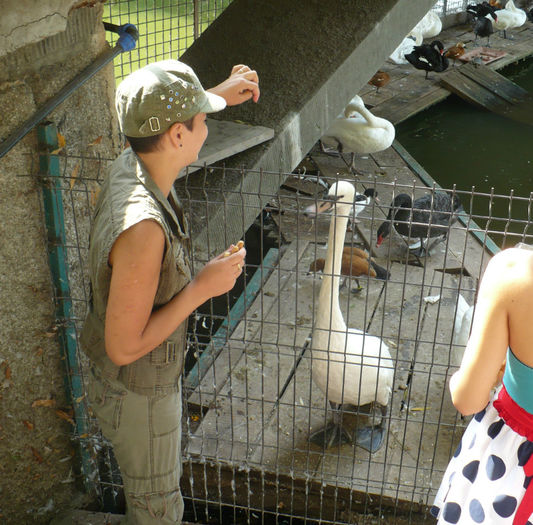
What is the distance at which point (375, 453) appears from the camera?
3.65 meters

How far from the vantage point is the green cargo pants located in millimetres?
2311

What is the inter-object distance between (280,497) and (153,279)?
6.86ft

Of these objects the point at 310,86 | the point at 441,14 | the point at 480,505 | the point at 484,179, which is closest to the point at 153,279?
the point at 480,505

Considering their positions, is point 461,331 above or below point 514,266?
below

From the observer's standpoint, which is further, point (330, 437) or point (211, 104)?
point (330, 437)

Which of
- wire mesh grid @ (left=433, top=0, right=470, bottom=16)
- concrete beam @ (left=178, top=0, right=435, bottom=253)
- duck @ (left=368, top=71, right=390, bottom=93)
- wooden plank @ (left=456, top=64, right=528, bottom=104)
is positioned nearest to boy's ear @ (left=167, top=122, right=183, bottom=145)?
concrete beam @ (left=178, top=0, right=435, bottom=253)

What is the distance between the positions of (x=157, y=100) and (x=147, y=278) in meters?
0.50

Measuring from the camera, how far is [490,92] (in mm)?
10805

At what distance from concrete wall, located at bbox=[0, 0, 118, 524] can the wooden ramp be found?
8616 mm

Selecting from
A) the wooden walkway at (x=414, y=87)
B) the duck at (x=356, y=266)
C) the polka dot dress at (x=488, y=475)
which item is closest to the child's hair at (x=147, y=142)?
the polka dot dress at (x=488, y=475)

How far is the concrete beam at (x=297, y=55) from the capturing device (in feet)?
13.7

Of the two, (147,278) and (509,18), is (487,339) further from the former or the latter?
(509,18)

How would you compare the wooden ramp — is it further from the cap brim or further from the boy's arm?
the boy's arm

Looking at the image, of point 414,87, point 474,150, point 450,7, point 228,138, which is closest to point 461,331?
point 228,138
